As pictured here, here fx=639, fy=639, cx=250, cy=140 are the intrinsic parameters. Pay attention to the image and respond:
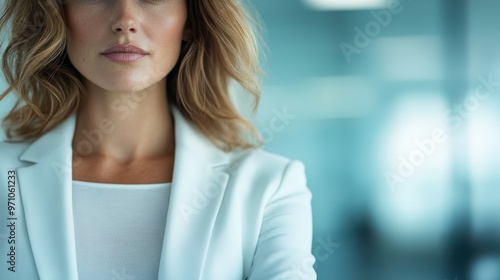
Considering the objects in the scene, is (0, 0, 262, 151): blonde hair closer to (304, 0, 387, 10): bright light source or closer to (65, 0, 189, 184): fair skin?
(65, 0, 189, 184): fair skin

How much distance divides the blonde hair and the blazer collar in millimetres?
86

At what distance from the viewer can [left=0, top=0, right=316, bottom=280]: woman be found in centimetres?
138

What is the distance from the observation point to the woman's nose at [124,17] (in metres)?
1.46

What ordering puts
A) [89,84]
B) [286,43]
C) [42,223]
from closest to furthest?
[42,223]
[89,84]
[286,43]

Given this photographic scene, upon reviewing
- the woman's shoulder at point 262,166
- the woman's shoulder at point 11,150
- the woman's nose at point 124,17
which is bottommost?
the woman's shoulder at point 11,150

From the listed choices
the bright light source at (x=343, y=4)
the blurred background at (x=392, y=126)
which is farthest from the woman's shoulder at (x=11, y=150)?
the bright light source at (x=343, y=4)

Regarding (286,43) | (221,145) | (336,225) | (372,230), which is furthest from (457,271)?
(221,145)

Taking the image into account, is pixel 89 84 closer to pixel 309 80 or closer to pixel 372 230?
pixel 309 80

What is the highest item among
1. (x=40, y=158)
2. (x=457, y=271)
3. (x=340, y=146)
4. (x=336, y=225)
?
(x=40, y=158)

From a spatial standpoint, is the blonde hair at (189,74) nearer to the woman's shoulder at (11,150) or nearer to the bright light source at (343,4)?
the woman's shoulder at (11,150)

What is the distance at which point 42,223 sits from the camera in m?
1.40

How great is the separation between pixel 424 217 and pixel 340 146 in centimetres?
62

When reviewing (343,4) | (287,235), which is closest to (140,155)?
(287,235)
